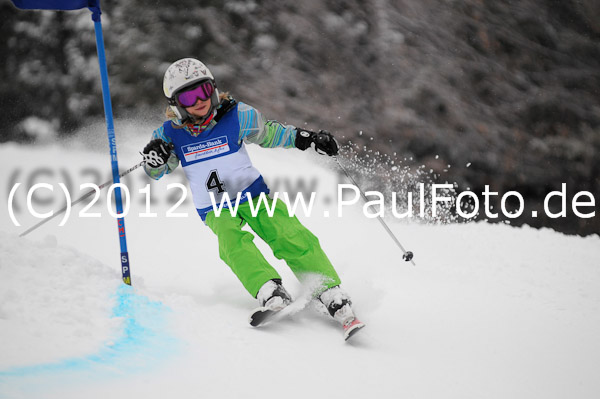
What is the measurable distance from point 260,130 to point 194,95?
0.40m

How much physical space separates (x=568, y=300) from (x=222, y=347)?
2286mm

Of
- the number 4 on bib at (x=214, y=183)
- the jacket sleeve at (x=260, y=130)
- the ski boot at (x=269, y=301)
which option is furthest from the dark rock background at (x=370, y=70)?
the ski boot at (x=269, y=301)

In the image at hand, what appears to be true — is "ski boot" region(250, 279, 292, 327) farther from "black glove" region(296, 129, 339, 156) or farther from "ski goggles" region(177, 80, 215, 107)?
"ski goggles" region(177, 80, 215, 107)

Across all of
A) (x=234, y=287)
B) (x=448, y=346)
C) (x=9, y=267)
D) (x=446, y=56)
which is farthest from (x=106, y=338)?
(x=446, y=56)

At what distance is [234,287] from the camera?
10.7 ft

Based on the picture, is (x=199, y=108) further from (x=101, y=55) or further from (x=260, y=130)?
(x=101, y=55)

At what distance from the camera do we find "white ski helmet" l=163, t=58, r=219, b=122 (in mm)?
2686

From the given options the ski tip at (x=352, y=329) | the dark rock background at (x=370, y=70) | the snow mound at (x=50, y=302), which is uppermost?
the dark rock background at (x=370, y=70)

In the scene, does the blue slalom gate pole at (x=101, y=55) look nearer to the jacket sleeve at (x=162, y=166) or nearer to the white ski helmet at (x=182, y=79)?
the jacket sleeve at (x=162, y=166)

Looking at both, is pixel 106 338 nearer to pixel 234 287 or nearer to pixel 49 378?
pixel 49 378

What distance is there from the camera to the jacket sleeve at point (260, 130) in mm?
2850

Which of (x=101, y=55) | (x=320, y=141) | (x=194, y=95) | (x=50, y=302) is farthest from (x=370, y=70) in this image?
(x=50, y=302)

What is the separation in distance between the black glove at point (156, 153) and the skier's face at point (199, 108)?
225 millimetres

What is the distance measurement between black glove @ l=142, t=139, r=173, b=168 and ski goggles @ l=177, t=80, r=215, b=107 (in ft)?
0.79
